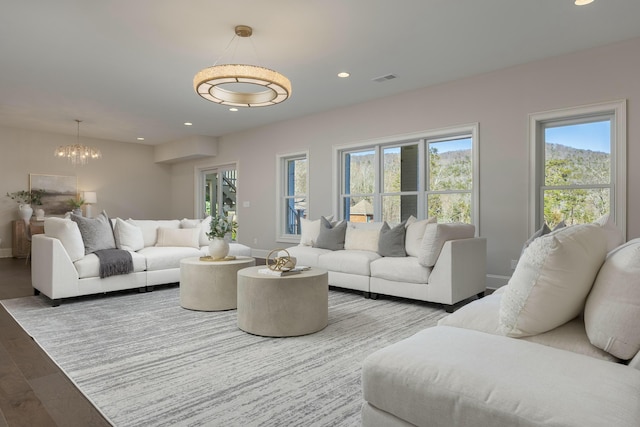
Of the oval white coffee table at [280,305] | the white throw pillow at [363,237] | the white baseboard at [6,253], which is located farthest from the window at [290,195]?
the white baseboard at [6,253]

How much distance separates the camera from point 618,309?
127 centimetres

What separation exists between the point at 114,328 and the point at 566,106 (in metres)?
4.93

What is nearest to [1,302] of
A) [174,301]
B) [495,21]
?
[174,301]

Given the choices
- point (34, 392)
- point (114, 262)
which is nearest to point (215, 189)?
point (114, 262)

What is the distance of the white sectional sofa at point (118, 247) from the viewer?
386 cm

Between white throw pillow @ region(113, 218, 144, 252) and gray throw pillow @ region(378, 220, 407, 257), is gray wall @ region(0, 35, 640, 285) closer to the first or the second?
gray throw pillow @ region(378, 220, 407, 257)

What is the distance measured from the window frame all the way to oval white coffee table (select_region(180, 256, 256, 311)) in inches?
116

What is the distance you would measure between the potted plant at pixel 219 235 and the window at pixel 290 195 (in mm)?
3287

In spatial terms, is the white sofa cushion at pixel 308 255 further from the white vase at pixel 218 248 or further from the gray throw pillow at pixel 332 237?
the white vase at pixel 218 248

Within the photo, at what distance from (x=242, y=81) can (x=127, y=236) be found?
8.69 ft

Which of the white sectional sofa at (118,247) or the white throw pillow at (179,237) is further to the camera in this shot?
the white throw pillow at (179,237)

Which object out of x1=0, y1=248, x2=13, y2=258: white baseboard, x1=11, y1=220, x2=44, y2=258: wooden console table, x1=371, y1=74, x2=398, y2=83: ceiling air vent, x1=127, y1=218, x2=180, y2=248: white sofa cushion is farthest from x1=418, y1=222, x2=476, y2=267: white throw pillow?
x1=0, y1=248, x2=13, y2=258: white baseboard

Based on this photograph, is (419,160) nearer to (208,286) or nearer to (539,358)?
(208,286)

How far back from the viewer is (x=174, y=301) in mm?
4070
